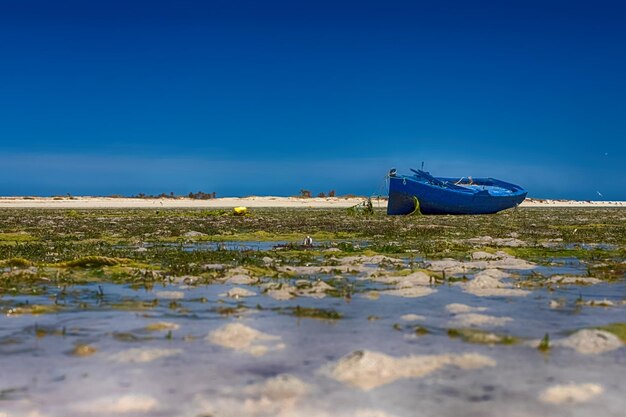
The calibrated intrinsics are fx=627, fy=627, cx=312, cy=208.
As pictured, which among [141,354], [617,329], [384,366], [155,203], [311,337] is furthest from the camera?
[155,203]

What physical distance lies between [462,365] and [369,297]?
3732 millimetres

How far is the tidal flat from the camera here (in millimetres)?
5109

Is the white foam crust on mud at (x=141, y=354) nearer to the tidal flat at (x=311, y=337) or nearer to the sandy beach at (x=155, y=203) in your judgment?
the tidal flat at (x=311, y=337)

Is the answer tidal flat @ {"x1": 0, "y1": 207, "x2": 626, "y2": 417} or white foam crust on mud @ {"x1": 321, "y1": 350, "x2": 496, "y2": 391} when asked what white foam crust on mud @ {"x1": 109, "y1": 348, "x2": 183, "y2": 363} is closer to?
tidal flat @ {"x1": 0, "y1": 207, "x2": 626, "y2": 417}

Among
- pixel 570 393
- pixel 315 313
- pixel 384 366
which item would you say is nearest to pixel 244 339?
pixel 315 313

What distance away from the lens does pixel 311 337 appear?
23.4 ft

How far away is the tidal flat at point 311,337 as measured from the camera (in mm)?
5109

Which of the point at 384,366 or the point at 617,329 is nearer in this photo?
the point at 384,366

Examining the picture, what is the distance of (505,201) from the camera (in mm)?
46906

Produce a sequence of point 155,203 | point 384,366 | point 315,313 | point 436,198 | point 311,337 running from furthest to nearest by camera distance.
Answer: point 155,203 → point 436,198 → point 315,313 → point 311,337 → point 384,366

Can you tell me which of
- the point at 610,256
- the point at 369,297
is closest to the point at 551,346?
the point at 369,297

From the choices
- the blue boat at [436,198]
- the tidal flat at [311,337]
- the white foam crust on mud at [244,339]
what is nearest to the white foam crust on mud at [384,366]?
the tidal flat at [311,337]

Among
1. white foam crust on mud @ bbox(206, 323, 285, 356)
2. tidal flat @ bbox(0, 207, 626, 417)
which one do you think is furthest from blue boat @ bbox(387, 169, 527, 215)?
white foam crust on mud @ bbox(206, 323, 285, 356)

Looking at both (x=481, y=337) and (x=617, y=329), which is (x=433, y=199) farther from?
(x=481, y=337)
